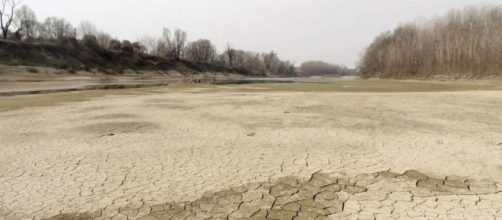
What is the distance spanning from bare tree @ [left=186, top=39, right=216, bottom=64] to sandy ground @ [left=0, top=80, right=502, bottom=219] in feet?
392

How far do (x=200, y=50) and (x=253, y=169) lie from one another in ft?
423

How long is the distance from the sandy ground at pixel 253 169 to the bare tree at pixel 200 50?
119350 mm

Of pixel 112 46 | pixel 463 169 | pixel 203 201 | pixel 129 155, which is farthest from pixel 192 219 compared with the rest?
pixel 112 46

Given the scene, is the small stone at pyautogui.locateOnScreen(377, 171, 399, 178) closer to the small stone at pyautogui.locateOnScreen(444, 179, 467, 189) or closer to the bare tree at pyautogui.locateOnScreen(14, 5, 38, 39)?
the small stone at pyautogui.locateOnScreen(444, 179, 467, 189)

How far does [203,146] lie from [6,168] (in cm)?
411

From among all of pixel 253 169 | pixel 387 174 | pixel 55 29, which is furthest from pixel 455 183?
pixel 55 29

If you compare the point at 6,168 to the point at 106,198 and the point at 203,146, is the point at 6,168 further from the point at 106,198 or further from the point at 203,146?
the point at 203,146

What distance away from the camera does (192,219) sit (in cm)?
452

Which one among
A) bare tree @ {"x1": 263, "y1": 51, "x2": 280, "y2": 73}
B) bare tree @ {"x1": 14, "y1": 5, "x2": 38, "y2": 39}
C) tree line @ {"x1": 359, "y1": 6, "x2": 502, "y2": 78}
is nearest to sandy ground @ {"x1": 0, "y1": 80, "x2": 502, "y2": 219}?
tree line @ {"x1": 359, "y1": 6, "x2": 502, "y2": 78}

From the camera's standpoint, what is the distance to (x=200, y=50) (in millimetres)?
131625

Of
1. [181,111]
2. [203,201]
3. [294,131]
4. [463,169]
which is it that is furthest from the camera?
[181,111]

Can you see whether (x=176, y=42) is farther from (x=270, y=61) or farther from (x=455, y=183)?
(x=455, y=183)

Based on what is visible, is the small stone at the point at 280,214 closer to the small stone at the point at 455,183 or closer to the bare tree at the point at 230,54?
the small stone at the point at 455,183

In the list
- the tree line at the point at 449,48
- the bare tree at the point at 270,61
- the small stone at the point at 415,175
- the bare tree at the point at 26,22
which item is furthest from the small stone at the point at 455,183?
the bare tree at the point at 270,61
